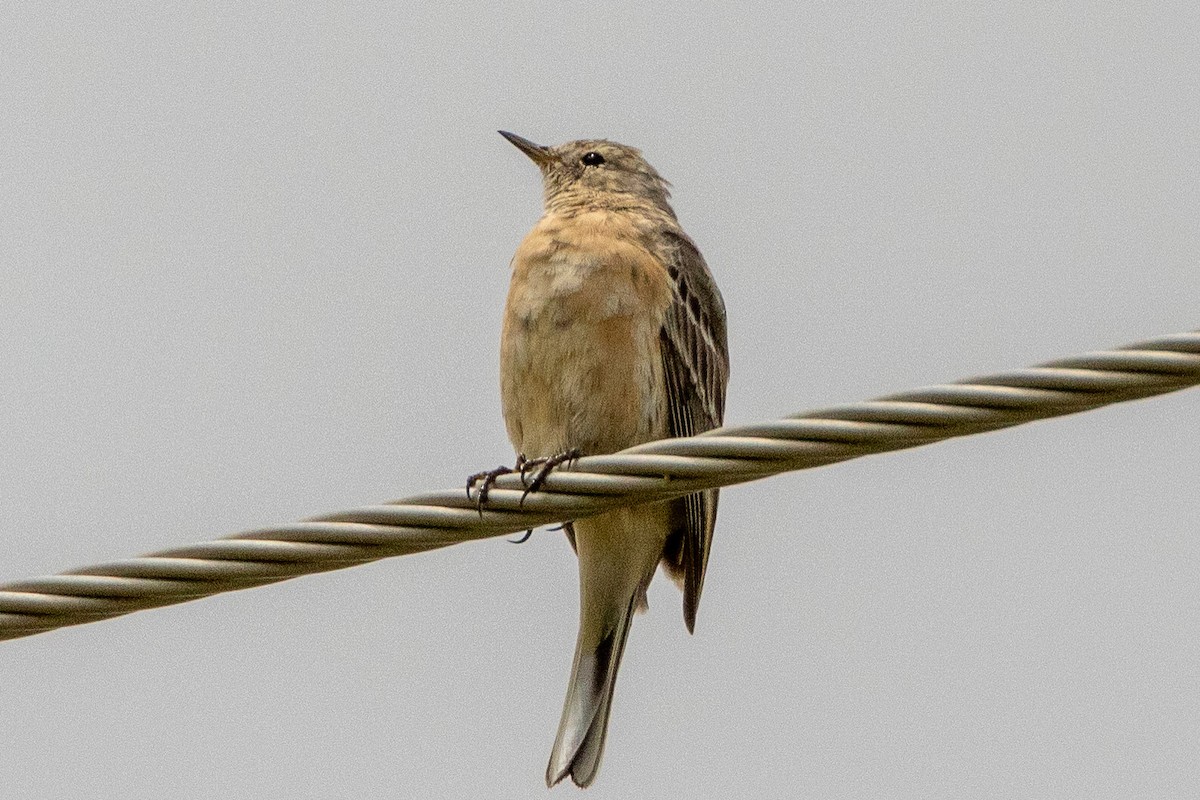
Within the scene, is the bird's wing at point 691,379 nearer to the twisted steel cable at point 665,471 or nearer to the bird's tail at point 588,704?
the bird's tail at point 588,704

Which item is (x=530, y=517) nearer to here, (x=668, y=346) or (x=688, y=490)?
(x=688, y=490)

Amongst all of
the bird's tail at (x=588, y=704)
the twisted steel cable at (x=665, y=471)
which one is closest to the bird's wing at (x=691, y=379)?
the bird's tail at (x=588, y=704)

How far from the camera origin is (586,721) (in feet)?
24.2

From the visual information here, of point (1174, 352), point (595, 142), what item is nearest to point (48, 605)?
point (1174, 352)

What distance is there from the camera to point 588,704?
24.4 feet

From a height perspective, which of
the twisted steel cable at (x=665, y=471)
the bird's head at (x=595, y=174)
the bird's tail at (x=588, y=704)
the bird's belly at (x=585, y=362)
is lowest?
the bird's tail at (x=588, y=704)

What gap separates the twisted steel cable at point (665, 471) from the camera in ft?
13.9

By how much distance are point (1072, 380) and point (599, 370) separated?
3122 mm

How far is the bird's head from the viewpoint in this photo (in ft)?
28.2

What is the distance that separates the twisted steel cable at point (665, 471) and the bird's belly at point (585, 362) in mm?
2125

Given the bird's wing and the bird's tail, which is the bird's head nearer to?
the bird's wing

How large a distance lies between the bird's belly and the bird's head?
1.23 metres

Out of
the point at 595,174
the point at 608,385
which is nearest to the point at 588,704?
the point at 608,385

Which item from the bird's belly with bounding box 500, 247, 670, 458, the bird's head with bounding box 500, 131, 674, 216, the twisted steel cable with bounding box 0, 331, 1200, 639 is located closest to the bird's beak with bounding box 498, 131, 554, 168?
the bird's head with bounding box 500, 131, 674, 216
